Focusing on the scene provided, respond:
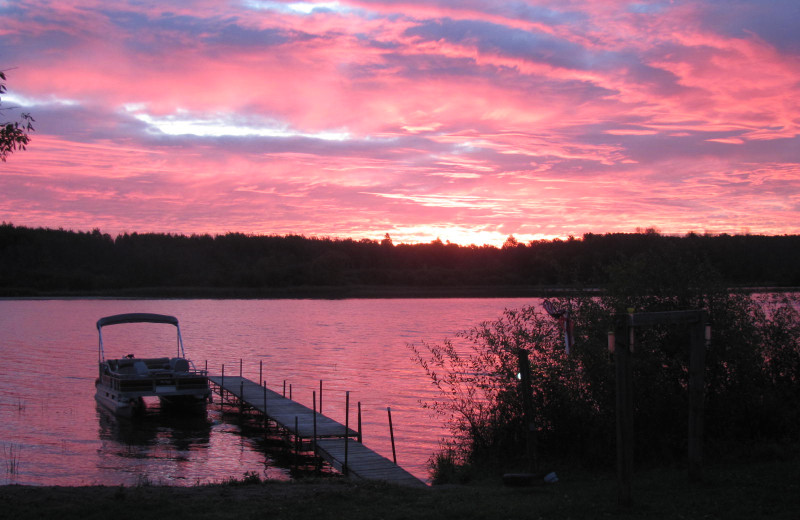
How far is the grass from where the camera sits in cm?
825

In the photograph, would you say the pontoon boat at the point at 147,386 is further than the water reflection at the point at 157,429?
Yes

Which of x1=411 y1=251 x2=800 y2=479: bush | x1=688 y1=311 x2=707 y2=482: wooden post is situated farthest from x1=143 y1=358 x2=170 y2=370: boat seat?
x1=688 y1=311 x2=707 y2=482: wooden post

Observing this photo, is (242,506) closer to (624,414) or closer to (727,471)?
(624,414)

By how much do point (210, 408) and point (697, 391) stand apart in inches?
881

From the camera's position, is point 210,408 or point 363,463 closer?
point 363,463

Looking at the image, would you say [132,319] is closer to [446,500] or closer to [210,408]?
[210,408]

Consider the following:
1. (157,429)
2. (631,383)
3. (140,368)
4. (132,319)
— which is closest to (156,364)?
(140,368)

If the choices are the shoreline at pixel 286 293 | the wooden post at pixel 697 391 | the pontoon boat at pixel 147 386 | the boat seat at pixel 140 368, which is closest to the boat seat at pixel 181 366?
the pontoon boat at pixel 147 386

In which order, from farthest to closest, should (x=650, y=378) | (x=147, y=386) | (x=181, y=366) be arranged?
(x=181, y=366) → (x=147, y=386) → (x=650, y=378)

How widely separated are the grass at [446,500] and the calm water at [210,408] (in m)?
6.11

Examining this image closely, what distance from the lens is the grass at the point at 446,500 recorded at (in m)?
8.25

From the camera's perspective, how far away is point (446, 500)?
934 centimetres

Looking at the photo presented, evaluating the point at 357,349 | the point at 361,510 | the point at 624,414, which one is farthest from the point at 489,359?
the point at 357,349

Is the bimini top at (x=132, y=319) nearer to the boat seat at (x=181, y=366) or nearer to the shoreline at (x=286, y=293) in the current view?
the boat seat at (x=181, y=366)
